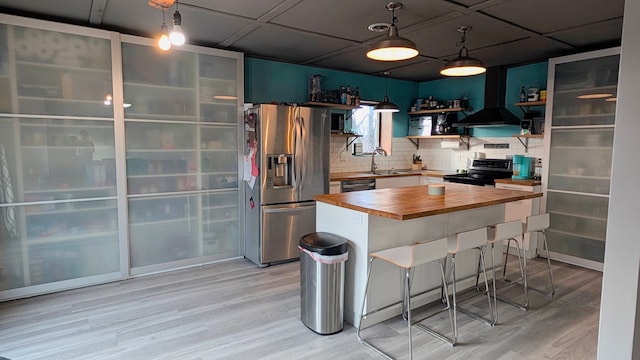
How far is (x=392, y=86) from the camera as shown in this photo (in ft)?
19.7

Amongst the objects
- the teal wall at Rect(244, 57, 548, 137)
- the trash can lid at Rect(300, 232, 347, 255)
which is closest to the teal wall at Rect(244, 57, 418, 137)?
the teal wall at Rect(244, 57, 548, 137)

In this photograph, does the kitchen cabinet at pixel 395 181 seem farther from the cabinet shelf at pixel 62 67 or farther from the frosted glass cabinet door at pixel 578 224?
the cabinet shelf at pixel 62 67

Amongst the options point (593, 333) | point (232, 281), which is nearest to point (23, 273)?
point (232, 281)

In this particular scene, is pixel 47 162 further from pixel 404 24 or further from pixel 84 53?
pixel 404 24

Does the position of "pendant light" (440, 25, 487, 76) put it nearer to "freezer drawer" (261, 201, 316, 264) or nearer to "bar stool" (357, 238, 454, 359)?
"bar stool" (357, 238, 454, 359)

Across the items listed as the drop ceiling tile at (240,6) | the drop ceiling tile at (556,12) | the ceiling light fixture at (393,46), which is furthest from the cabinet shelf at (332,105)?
the drop ceiling tile at (556,12)

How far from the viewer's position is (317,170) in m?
4.43

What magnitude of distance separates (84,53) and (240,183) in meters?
2.01

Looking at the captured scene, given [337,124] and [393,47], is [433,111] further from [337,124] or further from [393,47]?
[393,47]

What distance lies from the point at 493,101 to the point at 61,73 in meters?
5.02

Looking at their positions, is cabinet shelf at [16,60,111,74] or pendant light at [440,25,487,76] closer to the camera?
pendant light at [440,25,487,76]

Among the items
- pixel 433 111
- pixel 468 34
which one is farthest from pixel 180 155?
pixel 433 111

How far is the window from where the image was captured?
5928mm

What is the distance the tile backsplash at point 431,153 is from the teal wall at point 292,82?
0.83m
